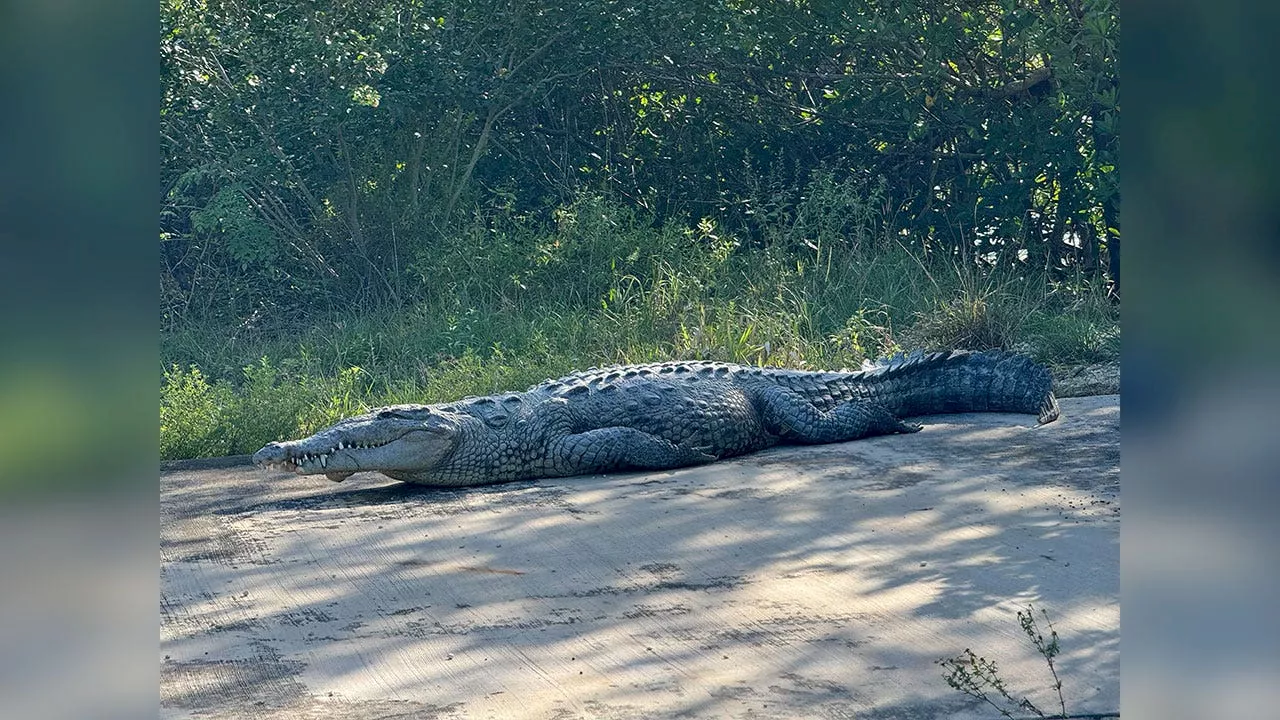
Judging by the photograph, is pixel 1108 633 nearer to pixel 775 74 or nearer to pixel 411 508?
pixel 411 508

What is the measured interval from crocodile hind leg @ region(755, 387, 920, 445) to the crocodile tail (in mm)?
168

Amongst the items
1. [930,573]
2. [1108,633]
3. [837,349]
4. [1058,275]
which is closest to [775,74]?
[1058,275]

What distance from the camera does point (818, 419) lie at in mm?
6387

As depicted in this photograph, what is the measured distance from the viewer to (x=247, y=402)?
283 inches

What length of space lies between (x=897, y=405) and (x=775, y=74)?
4892mm

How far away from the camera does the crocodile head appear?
5488 millimetres

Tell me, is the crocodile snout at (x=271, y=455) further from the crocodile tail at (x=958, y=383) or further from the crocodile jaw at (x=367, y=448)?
the crocodile tail at (x=958, y=383)

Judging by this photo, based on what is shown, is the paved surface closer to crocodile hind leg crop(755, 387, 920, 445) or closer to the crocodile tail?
crocodile hind leg crop(755, 387, 920, 445)

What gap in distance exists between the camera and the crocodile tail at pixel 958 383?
6.70 metres

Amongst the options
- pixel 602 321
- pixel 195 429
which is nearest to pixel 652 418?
pixel 195 429
